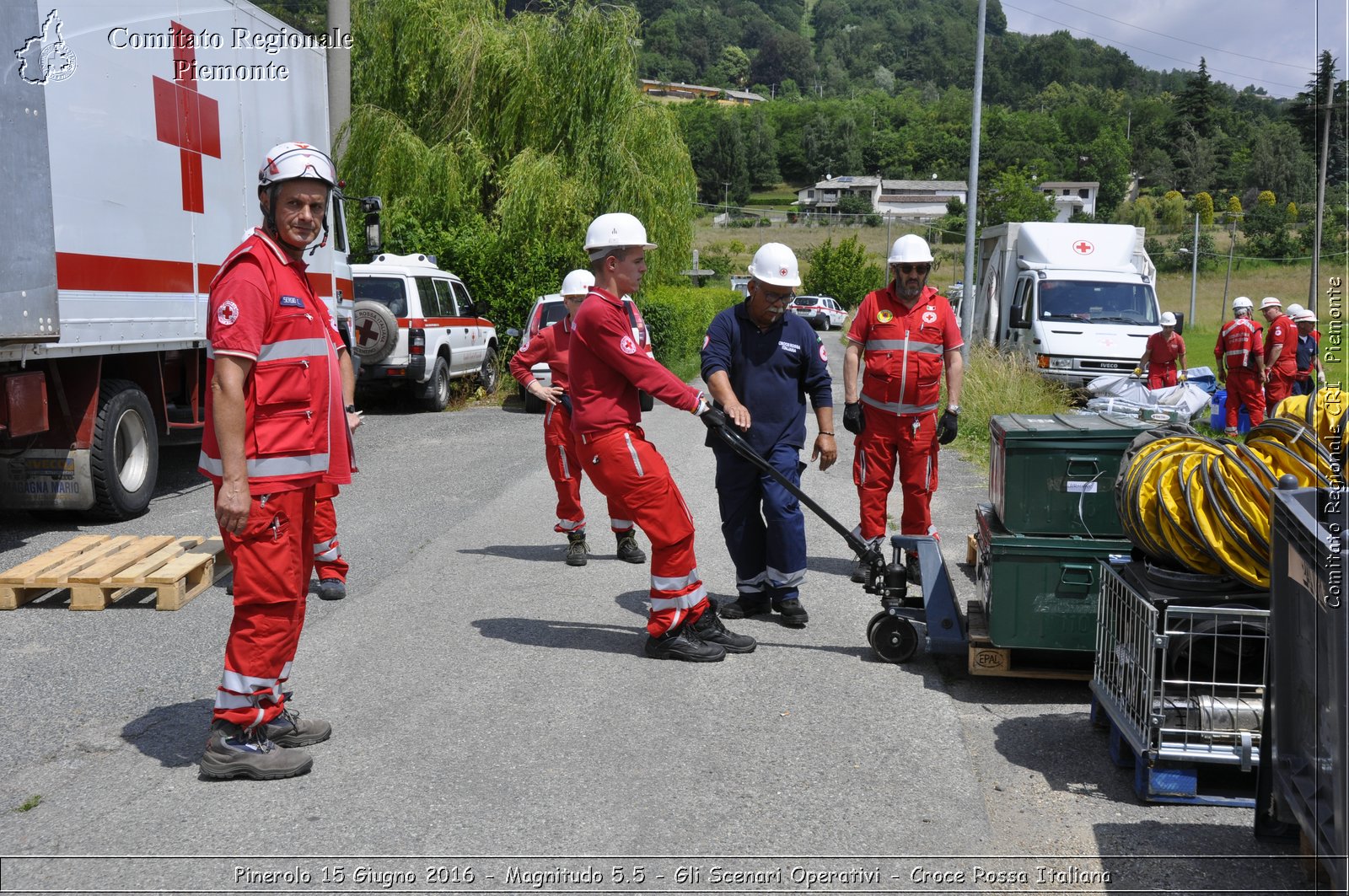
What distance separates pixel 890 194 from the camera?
5556 inches

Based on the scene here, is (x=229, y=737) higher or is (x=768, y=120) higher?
(x=768, y=120)

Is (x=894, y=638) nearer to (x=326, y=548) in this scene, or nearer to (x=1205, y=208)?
(x=326, y=548)

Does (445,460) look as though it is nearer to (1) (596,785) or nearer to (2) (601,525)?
(2) (601,525)

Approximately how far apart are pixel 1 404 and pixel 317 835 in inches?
212

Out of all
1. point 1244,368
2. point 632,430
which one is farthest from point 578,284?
point 1244,368

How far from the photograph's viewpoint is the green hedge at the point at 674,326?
24688 millimetres

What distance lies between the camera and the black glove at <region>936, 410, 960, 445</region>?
25.4ft

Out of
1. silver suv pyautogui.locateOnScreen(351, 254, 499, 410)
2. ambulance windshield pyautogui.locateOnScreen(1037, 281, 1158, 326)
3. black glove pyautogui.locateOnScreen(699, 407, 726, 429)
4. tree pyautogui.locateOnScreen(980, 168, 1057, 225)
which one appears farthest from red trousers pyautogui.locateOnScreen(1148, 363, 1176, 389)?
tree pyautogui.locateOnScreen(980, 168, 1057, 225)

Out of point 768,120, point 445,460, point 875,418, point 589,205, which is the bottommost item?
point 445,460

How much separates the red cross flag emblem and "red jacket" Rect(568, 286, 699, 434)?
18.4 ft

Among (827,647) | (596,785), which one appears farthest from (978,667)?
(596,785)

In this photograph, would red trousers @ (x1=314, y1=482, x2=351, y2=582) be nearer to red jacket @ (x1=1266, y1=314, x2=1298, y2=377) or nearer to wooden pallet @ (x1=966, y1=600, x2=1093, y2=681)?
wooden pallet @ (x1=966, y1=600, x2=1093, y2=681)

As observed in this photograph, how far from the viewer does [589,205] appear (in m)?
23.3

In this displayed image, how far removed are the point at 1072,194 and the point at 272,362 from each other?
136671mm
